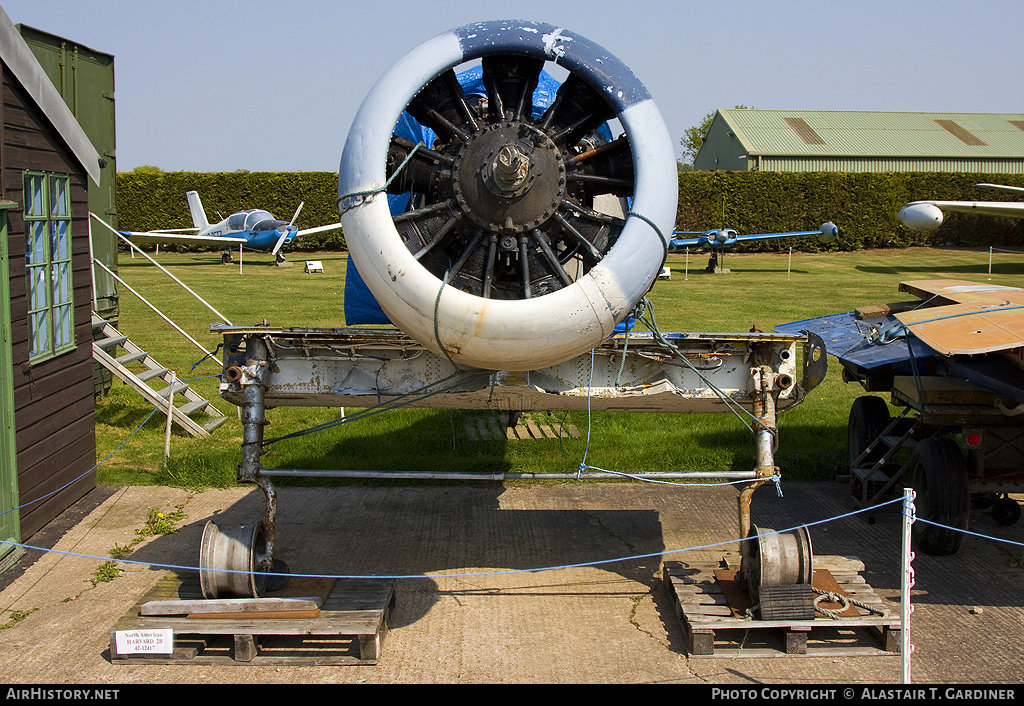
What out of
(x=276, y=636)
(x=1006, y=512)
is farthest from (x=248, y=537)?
(x=1006, y=512)

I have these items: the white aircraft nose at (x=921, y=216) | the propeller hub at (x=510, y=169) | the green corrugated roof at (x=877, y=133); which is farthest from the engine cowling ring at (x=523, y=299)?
the green corrugated roof at (x=877, y=133)

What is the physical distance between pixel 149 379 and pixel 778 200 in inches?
1077

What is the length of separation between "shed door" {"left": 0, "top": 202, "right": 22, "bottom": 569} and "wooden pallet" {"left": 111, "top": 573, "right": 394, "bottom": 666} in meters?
1.73

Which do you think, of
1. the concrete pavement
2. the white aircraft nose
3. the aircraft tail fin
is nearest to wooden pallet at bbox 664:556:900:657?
the concrete pavement

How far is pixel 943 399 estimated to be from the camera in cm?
600

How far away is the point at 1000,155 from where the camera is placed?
38031mm

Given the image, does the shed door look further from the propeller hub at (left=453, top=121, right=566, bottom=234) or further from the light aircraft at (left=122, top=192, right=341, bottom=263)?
the light aircraft at (left=122, top=192, right=341, bottom=263)

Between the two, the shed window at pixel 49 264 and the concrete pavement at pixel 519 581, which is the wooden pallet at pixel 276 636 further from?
the shed window at pixel 49 264

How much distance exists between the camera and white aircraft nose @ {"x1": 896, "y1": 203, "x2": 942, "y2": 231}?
18.0 meters

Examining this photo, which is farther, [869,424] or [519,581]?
[869,424]

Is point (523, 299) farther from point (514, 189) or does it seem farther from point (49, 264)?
point (49, 264)

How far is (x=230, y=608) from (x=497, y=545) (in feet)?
6.87

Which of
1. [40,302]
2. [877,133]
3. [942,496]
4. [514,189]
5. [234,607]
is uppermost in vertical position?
[877,133]

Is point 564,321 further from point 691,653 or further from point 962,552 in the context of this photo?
point 962,552
